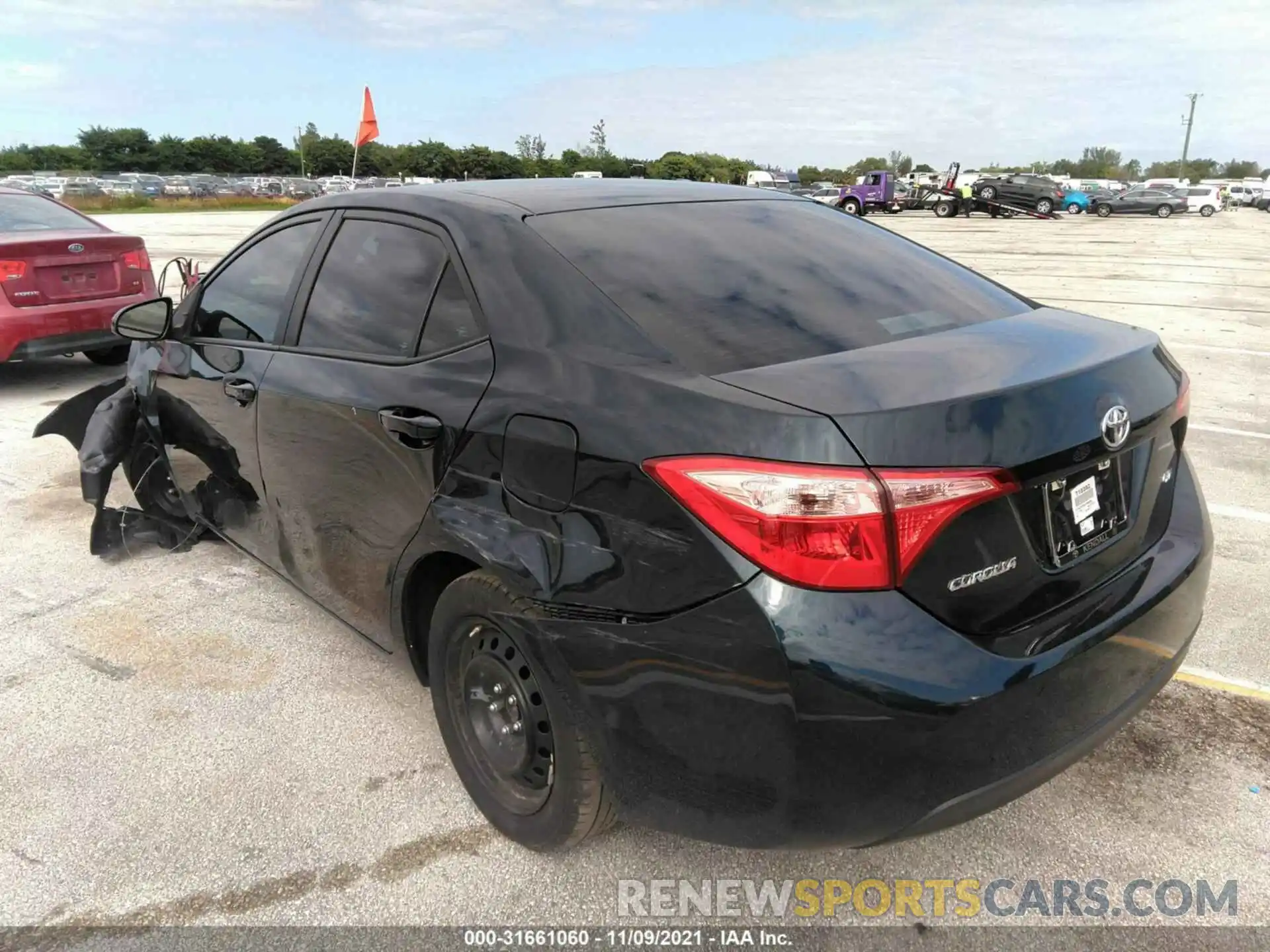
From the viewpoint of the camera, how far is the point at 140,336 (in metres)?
3.65

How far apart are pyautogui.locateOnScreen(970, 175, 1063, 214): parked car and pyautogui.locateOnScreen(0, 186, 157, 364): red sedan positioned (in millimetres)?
42067

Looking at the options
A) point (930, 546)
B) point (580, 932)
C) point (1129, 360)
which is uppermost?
point (1129, 360)

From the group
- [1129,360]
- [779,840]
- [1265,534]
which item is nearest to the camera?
[779,840]

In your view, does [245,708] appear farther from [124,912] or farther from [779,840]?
[779,840]

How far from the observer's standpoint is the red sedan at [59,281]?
6625mm

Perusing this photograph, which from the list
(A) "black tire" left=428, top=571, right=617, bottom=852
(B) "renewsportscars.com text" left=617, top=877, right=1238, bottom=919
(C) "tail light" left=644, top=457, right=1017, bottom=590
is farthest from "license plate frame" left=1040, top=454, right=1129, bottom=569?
(A) "black tire" left=428, top=571, right=617, bottom=852

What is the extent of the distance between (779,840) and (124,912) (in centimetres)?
157

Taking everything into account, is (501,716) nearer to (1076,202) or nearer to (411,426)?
(411,426)

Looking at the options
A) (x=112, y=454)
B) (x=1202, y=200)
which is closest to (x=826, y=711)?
(x=112, y=454)

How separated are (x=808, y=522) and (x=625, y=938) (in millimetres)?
1130

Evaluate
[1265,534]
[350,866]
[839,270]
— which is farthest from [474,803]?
[1265,534]

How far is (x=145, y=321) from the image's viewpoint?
12.1ft

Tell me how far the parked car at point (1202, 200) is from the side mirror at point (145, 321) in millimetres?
55760

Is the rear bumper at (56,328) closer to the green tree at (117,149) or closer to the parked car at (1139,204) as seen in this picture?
the parked car at (1139,204)
